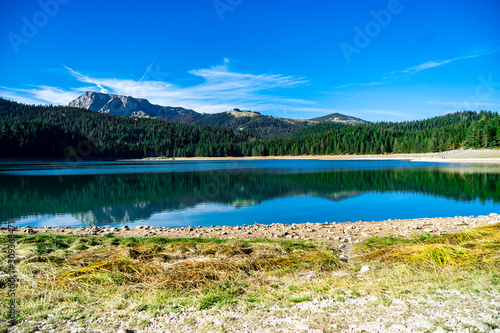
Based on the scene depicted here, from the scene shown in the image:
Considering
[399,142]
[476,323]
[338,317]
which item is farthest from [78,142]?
[476,323]

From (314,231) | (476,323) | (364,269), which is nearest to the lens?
(476,323)

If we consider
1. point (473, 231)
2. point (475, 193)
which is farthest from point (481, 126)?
point (473, 231)

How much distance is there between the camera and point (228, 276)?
613 centimetres

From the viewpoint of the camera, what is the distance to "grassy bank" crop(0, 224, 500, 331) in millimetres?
4871

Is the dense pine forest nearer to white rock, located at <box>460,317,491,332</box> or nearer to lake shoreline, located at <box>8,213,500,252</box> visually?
lake shoreline, located at <box>8,213,500,252</box>

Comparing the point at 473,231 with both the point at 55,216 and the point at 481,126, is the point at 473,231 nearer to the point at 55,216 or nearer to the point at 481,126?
the point at 55,216

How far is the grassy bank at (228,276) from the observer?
4871 millimetres

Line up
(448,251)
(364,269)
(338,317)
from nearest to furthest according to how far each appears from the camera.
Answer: (338,317) → (364,269) → (448,251)

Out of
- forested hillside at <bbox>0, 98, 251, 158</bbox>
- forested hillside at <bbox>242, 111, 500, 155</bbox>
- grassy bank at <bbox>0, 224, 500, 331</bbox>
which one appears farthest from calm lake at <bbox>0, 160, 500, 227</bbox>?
forested hillside at <bbox>0, 98, 251, 158</bbox>

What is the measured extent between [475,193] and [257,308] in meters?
25.8

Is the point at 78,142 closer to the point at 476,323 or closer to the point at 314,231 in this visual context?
the point at 314,231

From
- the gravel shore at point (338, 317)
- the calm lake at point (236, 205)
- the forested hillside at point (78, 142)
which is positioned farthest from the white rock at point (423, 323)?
the forested hillside at point (78, 142)

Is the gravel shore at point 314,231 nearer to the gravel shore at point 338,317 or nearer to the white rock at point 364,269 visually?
the white rock at point 364,269

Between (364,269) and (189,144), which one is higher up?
(189,144)
